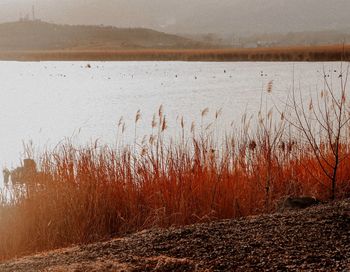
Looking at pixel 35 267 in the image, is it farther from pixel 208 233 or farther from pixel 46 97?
pixel 46 97

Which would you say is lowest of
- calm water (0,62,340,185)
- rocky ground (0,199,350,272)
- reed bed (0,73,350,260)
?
calm water (0,62,340,185)

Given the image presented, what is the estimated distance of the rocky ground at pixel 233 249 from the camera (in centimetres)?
368

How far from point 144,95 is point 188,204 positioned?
18.6 m

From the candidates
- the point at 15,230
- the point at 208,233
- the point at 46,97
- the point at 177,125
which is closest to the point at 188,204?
the point at 15,230

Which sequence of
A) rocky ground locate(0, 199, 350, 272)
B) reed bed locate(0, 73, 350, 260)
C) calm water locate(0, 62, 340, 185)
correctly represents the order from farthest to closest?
calm water locate(0, 62, 340, 185)
reed bed locate(0, 73, 350, 260)
rocky ground locate(0, 199, 350, 272)

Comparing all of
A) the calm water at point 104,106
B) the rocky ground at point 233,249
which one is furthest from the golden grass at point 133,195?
the calm water at point 104,106

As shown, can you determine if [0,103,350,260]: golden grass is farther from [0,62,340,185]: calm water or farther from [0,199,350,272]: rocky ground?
[0,62,340,185]: calm water

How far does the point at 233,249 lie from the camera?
156 inches

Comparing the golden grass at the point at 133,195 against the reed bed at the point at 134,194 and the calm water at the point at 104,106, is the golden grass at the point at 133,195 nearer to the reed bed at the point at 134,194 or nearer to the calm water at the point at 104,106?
the reed bed at the point at 134,194

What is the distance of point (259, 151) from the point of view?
826 centimetres

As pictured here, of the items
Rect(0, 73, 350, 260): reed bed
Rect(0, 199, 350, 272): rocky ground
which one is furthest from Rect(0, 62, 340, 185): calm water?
Rect(0, 199, 350, 272): rocky ground

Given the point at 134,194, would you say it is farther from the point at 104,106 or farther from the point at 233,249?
the point at 104,106

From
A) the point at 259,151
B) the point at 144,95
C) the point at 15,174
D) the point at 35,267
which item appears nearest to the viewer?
the point at 35,267

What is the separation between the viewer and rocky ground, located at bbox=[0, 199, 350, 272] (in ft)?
12.1
